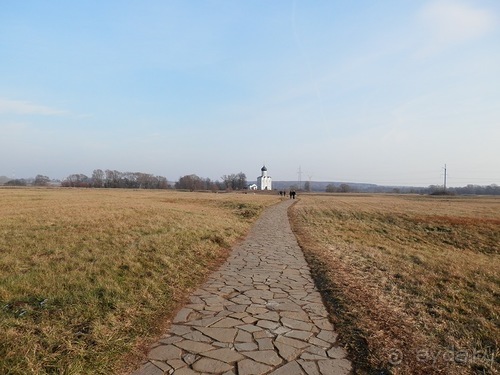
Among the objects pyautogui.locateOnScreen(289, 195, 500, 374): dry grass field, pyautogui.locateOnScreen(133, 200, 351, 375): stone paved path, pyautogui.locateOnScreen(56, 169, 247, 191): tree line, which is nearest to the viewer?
pyautogui.locateOnScreen(133, 200, 351, 375): stone paved path

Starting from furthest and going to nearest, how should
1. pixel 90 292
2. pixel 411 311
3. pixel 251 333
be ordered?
pixel 90 292 → pixel 411 311 → pixel 251 333

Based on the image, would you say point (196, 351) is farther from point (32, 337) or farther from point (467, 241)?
point (467, 241)

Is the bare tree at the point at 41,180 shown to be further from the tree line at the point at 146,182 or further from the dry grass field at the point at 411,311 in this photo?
the dry grass field at the point at 411,311

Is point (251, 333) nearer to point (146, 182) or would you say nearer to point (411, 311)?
point (411, 311)

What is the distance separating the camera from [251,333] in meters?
4.44

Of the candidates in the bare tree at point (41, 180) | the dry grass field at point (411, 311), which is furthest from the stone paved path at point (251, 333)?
the bare tree at point (41, 180)

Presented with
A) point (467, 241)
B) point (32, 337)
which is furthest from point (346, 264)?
point (467, 241)

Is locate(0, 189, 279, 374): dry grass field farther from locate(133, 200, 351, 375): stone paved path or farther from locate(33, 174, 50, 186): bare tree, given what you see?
locate(33, 174, 50, 186): bare tree

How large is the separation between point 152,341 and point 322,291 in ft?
11.4

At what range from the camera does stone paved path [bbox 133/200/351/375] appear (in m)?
3.59

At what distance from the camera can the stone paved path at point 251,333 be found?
11.8 ft

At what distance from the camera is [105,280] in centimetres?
658

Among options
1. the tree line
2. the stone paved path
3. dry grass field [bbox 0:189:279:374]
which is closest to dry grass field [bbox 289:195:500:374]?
the stone paved path

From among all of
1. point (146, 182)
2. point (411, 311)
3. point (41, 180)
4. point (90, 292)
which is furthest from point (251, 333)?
point (41, 180)
